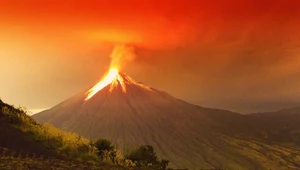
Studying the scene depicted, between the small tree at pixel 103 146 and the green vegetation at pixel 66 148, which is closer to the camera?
the green vegetation at pixel 66 148

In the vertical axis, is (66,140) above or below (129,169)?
above

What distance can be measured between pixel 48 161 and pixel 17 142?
614 centimetres

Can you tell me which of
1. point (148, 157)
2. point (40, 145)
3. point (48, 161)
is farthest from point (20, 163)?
point (148, 157)

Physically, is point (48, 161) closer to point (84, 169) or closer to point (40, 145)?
point (84, 169)

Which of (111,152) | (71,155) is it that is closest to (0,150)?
(71,155)

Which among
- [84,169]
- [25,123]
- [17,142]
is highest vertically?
[25,123]

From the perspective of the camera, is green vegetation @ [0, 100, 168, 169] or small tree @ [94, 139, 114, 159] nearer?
green vegetation @ [0, 100, 168, 169]

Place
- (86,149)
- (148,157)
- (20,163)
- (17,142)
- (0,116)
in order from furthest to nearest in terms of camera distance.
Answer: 1. (148,157)
2. (0,116)
3. (86,149)
4. (17,142)
5. (20,163)

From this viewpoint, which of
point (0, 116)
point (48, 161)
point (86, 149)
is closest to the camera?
point (48, 161)

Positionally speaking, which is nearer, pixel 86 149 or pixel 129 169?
pixel 129 169

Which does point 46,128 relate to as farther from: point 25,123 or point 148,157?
point 148,157

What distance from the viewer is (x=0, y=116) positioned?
36031mm

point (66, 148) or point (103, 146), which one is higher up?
point (103, 146)

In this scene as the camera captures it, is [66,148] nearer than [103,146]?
Yes
